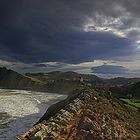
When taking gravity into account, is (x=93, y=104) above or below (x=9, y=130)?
above

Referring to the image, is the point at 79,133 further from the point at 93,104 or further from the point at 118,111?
the point at 118,111

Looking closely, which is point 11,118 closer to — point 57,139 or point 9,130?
point 9,130

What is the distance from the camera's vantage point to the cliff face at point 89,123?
689 inches

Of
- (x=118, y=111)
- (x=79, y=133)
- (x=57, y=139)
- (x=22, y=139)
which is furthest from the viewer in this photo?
(x=118, y=111)

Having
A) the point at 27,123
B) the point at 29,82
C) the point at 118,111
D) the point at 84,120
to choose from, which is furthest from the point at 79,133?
the point at 29,82

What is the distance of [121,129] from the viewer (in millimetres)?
20547

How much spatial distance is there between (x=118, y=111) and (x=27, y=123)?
353 inches

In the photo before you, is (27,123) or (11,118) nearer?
(27,123)

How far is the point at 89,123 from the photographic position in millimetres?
19484

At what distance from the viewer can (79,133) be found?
1822 cm

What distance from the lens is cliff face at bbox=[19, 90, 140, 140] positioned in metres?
17.5

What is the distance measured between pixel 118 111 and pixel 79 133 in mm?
6690

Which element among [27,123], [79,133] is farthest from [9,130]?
[79,133]

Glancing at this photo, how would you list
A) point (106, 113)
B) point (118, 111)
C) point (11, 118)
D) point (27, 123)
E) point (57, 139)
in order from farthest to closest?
1. point (11, 118)
2. point (27, 123)
3. point (118, 111)
4. point (106, 113)
5. point (57, 139)
